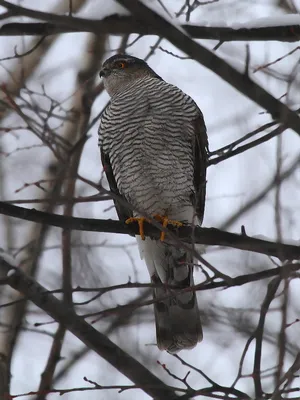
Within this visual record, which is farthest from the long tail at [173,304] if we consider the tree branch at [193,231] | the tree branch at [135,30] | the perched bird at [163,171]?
the tree branch at [135,30]

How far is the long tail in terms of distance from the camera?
5.59 meters

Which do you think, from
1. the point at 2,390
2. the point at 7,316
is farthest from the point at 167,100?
the point at 2,390

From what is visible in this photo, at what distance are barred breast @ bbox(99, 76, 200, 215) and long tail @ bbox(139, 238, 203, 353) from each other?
0.41 meters

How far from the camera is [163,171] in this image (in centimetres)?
574

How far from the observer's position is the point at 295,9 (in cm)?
454

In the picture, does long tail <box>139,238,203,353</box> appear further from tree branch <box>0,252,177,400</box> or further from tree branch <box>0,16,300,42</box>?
tree branch <box>0,16,300,42</box>

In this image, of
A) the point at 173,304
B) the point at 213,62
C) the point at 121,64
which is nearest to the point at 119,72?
the point at 121,64

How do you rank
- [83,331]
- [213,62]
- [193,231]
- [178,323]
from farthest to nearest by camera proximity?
[178,323], [83,331], [193,231], [213,62]

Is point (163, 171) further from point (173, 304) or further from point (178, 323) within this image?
point (178, 323)

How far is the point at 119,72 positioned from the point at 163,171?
145 cm

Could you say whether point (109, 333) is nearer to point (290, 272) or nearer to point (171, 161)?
point (171, 161)

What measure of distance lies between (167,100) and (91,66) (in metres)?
1.61

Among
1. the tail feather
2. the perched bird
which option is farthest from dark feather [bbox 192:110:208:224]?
the tail feather

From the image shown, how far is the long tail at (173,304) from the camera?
5.59m
